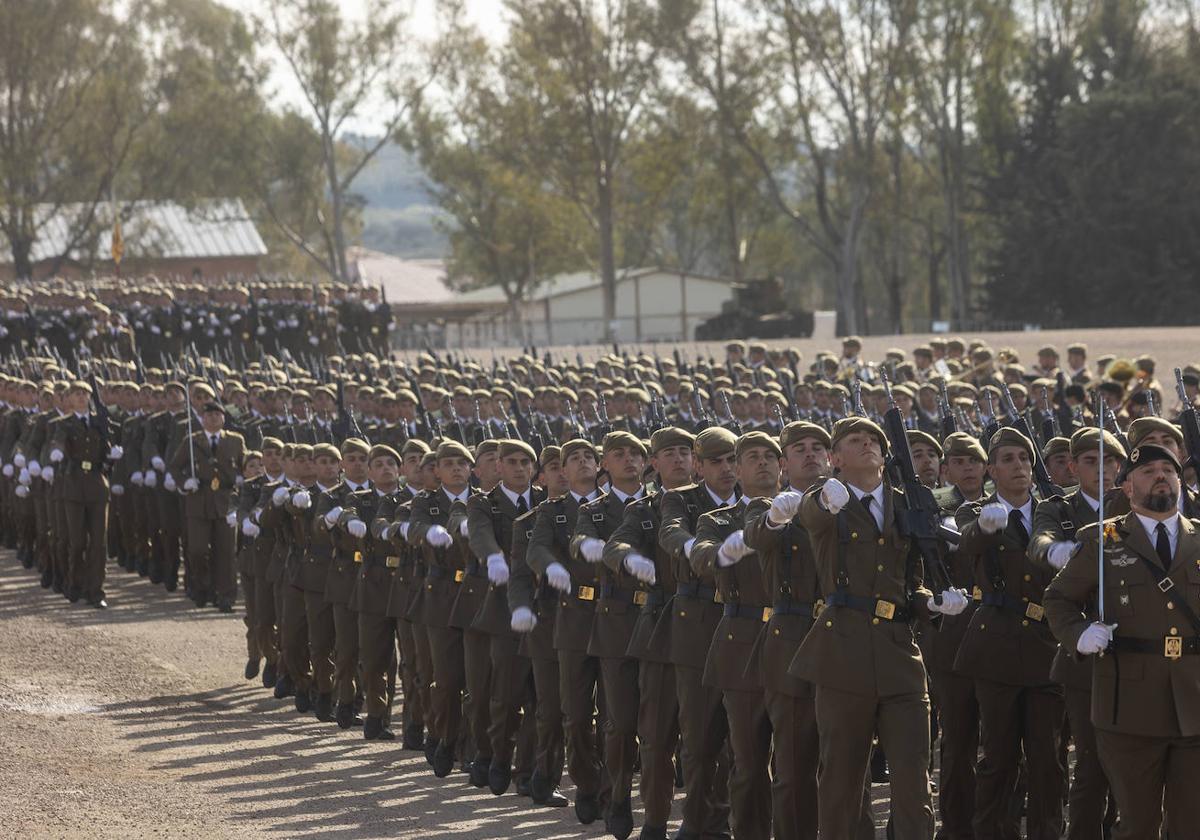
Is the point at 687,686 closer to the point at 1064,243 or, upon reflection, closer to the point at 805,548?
the point at 805,548

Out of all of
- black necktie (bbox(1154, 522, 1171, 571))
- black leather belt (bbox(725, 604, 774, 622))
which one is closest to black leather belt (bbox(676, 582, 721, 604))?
black leather belt (bbox(725, 604, 774, 622))

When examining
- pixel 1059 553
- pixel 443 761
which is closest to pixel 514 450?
pixel 443 761

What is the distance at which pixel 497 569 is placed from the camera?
9.53 meters

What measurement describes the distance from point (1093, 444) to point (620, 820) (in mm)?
2740

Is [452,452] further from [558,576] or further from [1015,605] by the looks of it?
[1015,605]

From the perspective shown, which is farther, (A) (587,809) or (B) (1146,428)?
(A) (587,809)

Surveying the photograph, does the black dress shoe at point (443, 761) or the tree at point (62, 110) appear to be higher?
the tree at point (62, 110)

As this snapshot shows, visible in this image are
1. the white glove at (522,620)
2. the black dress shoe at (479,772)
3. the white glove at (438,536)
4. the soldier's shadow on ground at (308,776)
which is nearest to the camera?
the soldier's shadow on ground at (308,776)

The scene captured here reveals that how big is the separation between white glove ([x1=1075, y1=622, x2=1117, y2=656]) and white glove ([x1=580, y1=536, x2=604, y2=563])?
2733 millimetres

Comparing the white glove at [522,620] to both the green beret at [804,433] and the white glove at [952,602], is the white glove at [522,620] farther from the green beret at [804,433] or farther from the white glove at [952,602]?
the white glove at [952,602]

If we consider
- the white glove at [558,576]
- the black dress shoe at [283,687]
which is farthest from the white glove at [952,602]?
the black dress shoe at [283,687]

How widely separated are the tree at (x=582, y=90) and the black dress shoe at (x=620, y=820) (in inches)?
1576

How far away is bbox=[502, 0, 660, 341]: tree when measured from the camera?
48.9m

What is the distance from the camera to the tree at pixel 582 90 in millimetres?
48875
